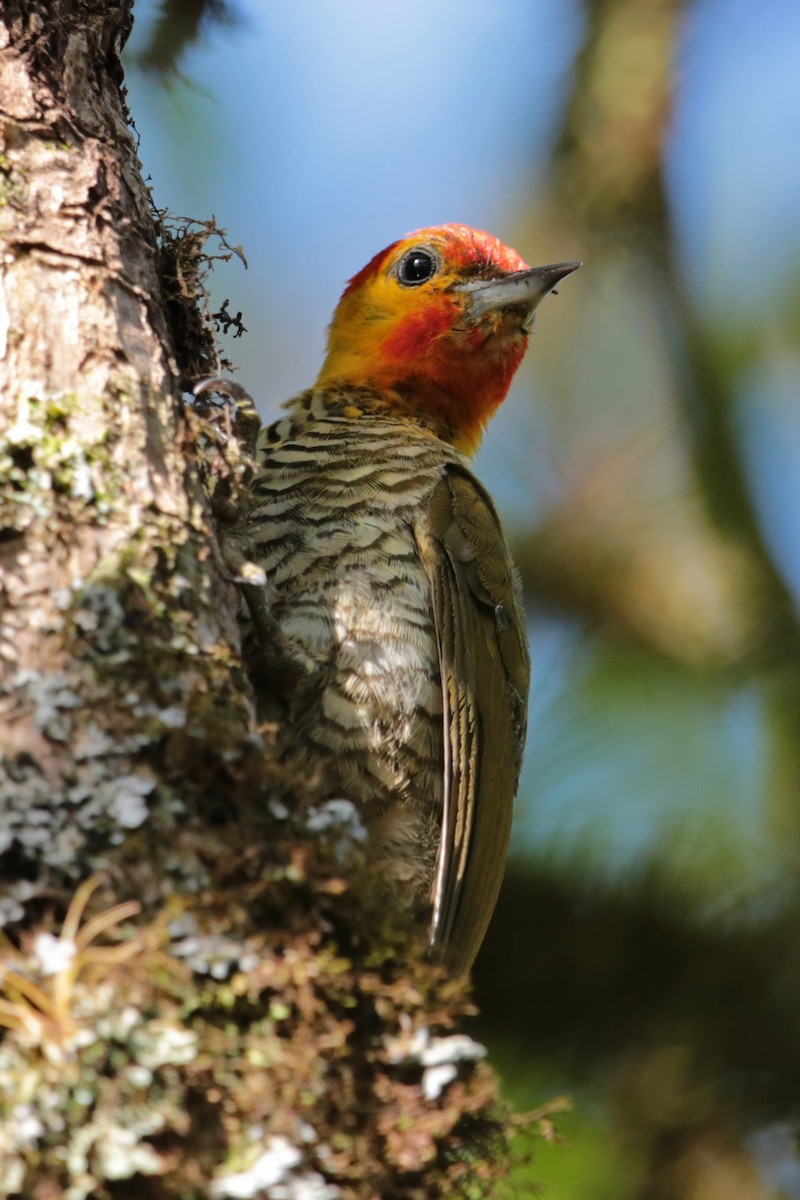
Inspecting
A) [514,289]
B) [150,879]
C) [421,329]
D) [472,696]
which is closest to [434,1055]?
[150,879]

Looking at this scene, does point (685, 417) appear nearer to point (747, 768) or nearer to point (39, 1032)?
point (747, 768)

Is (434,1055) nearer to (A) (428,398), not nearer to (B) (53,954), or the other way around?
(B) (53,954)

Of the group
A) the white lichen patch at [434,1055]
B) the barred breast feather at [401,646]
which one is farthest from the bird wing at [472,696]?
the white lichen patch at [434,1055]

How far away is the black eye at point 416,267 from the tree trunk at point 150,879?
6.76 ft

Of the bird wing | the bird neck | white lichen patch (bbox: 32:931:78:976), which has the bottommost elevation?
white lichen patch (bbox: 32:931:78:976)

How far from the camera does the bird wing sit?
284cm

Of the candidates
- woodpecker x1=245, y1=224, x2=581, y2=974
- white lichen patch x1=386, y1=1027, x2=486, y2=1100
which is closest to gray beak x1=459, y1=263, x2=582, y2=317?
woodpecker x1=245, y1=224, x2=581, y2=974

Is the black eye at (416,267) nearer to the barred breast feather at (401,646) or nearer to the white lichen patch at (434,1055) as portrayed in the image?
the barred breast feather at (401,646)

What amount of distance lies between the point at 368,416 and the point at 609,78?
2.02 m

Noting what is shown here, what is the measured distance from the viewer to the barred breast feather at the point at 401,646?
2.80m

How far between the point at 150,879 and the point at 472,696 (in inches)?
61.1

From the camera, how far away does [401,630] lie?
295 cm

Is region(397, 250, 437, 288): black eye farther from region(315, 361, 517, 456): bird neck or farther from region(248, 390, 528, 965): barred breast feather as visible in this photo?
region(248, 390, 528, 965): barred breast feather

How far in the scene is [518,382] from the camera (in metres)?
5.99
